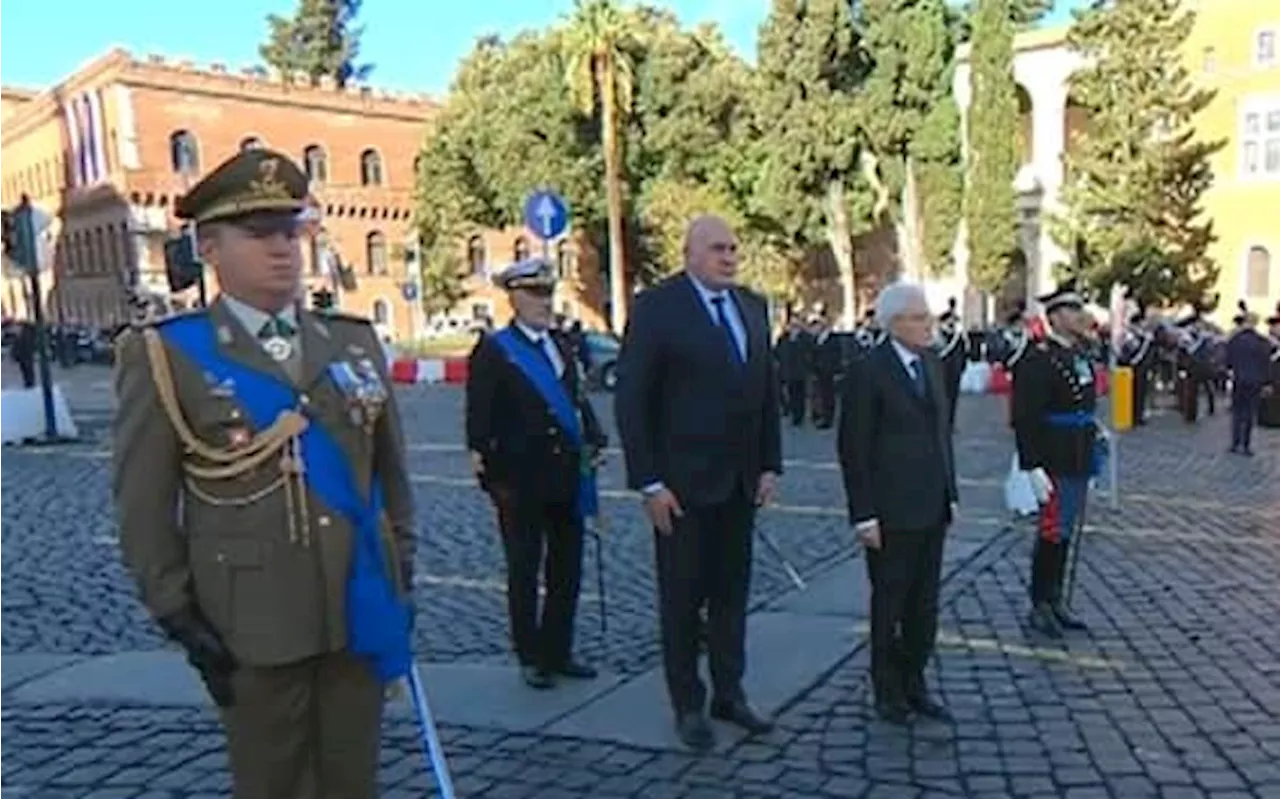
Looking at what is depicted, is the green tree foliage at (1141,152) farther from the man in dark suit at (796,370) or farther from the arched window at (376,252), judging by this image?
the arched window at (376,252)

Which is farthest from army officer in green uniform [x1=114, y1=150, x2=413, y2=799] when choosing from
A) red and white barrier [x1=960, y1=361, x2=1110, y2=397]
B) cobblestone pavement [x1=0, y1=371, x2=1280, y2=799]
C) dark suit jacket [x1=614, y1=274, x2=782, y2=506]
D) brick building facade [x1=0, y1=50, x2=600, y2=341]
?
brick building facade [x1=0, y1=50, x2=600, y2=341]

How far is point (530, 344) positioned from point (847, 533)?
4.40 metres

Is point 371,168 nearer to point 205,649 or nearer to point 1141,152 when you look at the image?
point 1141,152

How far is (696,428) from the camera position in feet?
15.6

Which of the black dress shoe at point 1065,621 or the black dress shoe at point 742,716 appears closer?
the black dress shoe at point 742,716

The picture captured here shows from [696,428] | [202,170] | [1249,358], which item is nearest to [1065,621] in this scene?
[696,428]

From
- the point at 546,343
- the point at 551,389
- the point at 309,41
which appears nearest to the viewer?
the point at 551,389

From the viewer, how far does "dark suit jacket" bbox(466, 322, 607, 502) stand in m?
5.41

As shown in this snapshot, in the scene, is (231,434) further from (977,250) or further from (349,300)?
(349,300)

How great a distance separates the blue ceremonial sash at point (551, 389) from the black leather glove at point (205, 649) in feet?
9.06

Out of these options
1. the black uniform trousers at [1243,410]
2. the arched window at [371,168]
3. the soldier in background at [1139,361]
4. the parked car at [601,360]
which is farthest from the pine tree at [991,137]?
the arched window at [371,168]

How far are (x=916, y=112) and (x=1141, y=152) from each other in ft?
24.6

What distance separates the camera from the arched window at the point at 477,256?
5728 centimetres

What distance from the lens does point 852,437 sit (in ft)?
16.4
